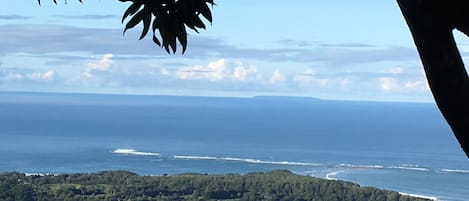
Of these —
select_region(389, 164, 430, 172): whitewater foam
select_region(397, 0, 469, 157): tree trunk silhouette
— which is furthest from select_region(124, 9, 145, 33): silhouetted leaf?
select_region(389, 164, 430, 172): whitewater foam

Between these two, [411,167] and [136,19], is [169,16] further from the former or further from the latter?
[411,167]

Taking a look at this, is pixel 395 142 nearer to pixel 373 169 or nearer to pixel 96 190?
pixel 373 169

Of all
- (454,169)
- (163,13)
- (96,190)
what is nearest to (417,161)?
(454,169)

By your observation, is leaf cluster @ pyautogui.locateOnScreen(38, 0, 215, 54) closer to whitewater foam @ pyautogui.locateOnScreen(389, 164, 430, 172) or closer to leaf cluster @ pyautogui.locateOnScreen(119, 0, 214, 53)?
leaf cluster @ pyautogui.locateOnScreen(119, 0, 214, 53)

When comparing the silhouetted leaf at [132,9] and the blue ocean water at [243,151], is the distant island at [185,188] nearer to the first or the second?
the blue ocean water at [243,151]

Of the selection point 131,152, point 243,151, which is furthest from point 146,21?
point 243,151

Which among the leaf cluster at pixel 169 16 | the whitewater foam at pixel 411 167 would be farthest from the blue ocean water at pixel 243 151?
the leaf cluster at pixel 169 16

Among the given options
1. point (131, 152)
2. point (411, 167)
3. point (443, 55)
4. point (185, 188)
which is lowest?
point (443, 55)

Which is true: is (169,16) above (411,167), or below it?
below
